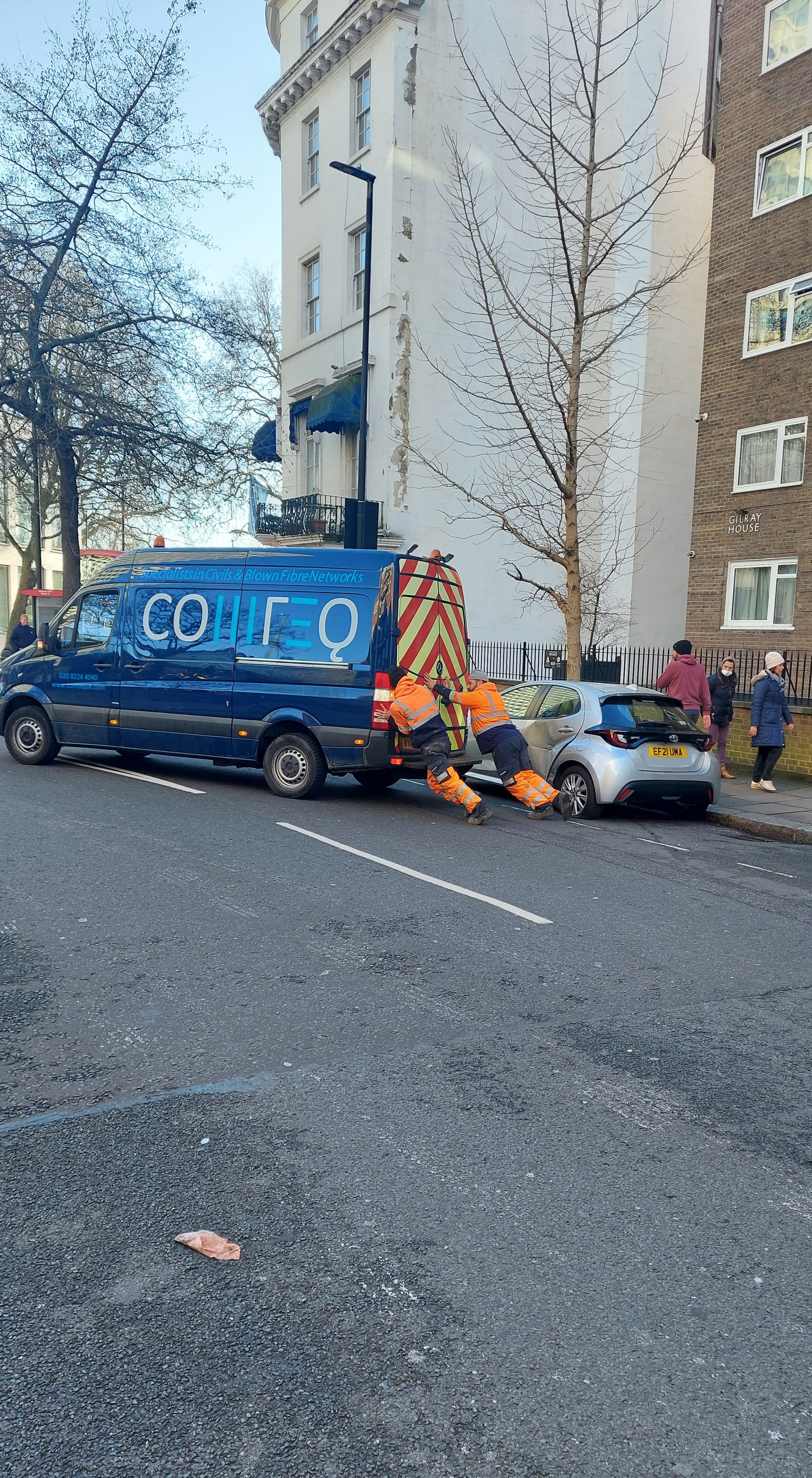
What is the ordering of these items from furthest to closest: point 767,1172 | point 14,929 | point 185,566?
point 185,566
point 14,929
point 767,1172

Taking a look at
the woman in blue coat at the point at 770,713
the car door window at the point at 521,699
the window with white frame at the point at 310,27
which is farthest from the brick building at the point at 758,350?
the window with white frame at the point at 310,27

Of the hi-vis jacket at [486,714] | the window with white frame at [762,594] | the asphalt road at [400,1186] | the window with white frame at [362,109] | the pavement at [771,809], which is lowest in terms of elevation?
the pavement at [771,809]

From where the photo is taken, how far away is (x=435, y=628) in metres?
11.1

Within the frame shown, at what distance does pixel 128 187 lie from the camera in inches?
811

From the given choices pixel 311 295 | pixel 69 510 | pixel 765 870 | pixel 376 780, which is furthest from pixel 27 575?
pixel 765 870

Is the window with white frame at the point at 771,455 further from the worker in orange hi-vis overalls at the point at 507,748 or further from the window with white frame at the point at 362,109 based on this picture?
the window with white frame at the point at 362,109

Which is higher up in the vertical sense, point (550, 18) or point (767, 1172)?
point (550, 18)

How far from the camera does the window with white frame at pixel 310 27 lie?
2772cm

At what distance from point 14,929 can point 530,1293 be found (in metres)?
4.06

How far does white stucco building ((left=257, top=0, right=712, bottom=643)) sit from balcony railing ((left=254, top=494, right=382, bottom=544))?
68 centimetres

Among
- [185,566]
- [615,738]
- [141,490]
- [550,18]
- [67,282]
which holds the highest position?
[550,18]

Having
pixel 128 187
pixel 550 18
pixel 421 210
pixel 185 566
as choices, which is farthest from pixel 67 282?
pixel 550 18

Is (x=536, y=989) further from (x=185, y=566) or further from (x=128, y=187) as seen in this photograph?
(x=128, y=187)

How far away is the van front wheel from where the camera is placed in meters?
10.8
